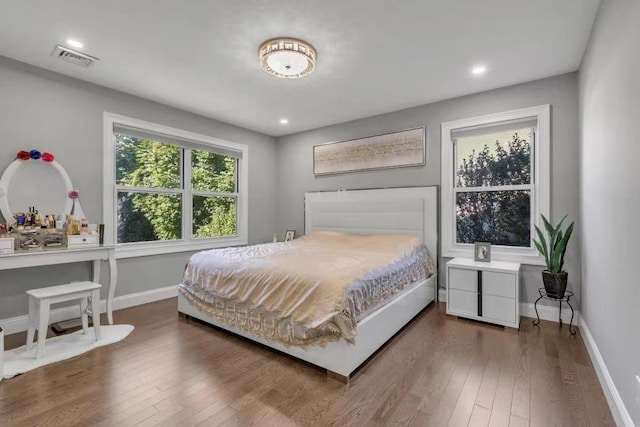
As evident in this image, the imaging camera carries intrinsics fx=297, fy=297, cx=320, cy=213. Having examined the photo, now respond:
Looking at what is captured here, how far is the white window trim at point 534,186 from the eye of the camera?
3057mm

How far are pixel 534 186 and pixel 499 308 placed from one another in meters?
1.37

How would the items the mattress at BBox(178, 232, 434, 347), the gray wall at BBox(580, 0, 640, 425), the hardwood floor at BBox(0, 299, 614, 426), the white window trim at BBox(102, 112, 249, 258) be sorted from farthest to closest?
the white window trim at BBox(102, 112, 249, 258), the mattress at BBox(178, 232, 434, 347), the hardwood floor at BBox(0, 299, 614, 426), the gray wall at BBox(580, 0, 640, 425)

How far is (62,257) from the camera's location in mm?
2566

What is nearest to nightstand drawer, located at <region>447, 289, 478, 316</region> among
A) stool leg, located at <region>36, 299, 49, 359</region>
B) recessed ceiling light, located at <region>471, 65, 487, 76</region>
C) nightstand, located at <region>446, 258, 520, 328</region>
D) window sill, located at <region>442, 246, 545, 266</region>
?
nightstand, located at <region>446, 258, 520, 328</region>

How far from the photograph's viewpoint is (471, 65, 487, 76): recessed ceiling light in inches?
112

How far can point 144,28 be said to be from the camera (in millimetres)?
2252

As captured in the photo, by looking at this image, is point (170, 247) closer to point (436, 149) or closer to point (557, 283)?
point (436, 149)

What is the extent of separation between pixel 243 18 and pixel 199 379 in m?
2.52

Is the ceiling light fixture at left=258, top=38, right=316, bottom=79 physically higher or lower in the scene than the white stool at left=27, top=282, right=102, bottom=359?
higher

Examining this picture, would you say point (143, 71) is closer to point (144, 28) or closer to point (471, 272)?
point (144, 28)

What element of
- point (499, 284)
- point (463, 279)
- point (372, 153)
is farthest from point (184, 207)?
point (499, 284)

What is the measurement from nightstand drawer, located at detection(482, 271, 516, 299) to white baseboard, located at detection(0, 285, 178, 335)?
372cm

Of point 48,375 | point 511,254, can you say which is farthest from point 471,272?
point 48,375

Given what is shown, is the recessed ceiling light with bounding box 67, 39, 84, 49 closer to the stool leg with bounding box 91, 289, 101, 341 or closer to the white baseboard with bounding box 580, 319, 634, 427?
the stool leg with bounding box 91, 289, 101, 341
